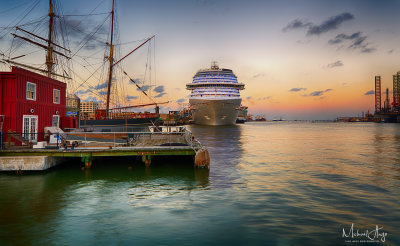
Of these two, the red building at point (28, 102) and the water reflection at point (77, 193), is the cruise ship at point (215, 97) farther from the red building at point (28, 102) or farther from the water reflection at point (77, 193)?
the water reflection at point (77, 193)

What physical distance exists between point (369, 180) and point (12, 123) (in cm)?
2588

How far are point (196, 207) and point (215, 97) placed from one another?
9095cm

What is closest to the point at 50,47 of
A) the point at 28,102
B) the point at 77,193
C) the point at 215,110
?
the point at 28,102

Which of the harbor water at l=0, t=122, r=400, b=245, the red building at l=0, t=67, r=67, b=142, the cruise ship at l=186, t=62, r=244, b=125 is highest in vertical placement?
the cruise ship at l=186, t=62, r=244, b=125

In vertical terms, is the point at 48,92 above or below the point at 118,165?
above

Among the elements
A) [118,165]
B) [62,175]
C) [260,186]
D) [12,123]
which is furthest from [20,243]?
[12,123]

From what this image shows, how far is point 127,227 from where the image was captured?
954 cm

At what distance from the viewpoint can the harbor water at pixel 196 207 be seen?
876 cm

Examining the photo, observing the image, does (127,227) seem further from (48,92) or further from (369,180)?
(48,92)

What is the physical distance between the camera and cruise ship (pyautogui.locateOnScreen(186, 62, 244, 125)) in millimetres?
98475

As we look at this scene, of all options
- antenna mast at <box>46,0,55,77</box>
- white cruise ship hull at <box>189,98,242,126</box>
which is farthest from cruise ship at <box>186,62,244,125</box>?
antenna mast at <box>46,0,55,77</box>

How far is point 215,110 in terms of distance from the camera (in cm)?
9831

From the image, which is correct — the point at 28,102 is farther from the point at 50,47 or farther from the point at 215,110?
the point at 215,110

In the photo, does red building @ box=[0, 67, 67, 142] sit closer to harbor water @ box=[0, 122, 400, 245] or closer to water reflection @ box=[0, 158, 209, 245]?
water reflection @ box=[0, 158, 209, 245]
